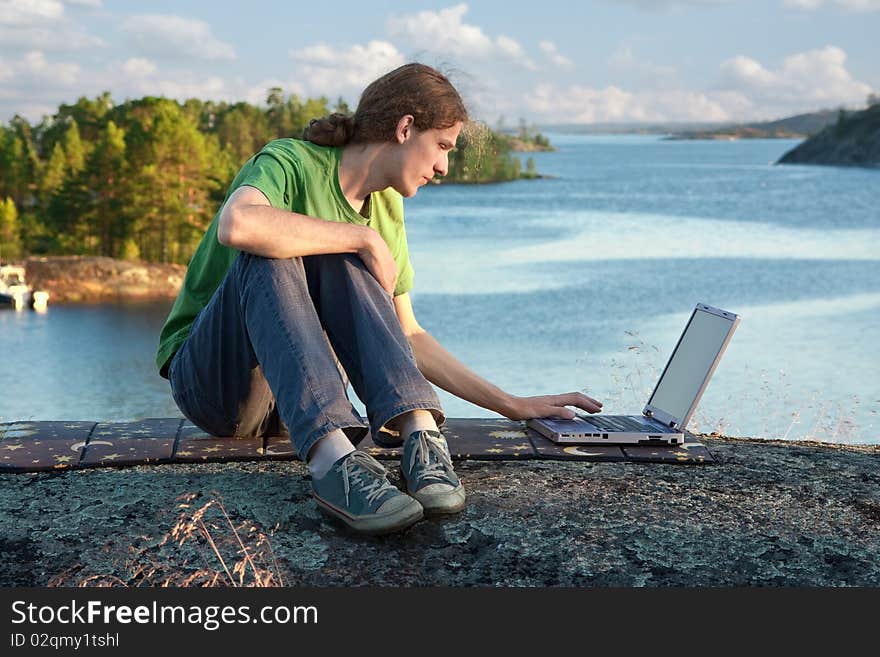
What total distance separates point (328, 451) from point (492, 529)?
0.43 m

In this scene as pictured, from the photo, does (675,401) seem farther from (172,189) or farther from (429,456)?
(172,189)

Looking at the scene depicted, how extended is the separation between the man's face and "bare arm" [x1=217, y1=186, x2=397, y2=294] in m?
0.24

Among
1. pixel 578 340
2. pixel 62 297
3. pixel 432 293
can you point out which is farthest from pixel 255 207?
pixel 62 297

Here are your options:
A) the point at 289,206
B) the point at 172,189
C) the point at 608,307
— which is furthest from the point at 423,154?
the point at 172,189

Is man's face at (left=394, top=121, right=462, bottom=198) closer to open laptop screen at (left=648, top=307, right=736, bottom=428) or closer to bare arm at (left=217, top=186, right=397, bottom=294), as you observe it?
bare arm at (left=217, top=186, right=397, bottom=294)

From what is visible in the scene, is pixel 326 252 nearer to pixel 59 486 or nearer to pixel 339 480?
pixel 339 480

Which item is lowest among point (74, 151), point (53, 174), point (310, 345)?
point (53, 174)

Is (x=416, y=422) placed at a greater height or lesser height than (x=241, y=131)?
greater

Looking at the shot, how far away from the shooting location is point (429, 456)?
2607 millimetres

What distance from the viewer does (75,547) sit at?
246 cm

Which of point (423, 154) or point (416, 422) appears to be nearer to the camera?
point (416, 422)

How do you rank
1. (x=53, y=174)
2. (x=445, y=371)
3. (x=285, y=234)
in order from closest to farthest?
(x=285, y=234) < (x=445, y=371) < (x=53, y=174)

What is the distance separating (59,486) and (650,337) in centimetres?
2193

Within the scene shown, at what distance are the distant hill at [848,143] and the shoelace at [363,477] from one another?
10585 cm
